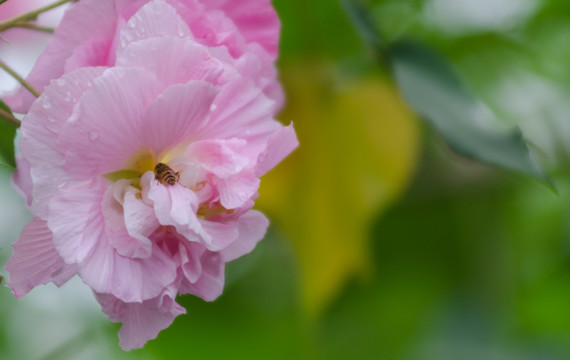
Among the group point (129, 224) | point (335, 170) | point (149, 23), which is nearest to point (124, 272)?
point (129, 224)

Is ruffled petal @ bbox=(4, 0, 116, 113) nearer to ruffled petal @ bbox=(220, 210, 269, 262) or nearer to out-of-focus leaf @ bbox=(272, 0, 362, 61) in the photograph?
ruffled petal @ bbox=(220, 210, 269, 262)

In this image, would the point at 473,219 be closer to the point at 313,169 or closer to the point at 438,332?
the point at 438,332

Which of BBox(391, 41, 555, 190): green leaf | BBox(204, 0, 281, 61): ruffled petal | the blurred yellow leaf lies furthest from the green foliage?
the blurred yellow leaf

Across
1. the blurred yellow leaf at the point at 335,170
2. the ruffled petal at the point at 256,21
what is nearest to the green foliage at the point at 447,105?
the ruffled petal at the point at 256,21

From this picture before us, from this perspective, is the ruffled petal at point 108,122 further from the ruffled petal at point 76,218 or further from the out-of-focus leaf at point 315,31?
the out-of-focus leaf at point 315,31

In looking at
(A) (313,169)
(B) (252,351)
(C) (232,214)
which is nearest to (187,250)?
(C) (232,214)

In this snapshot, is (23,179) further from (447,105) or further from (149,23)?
(447,105)
